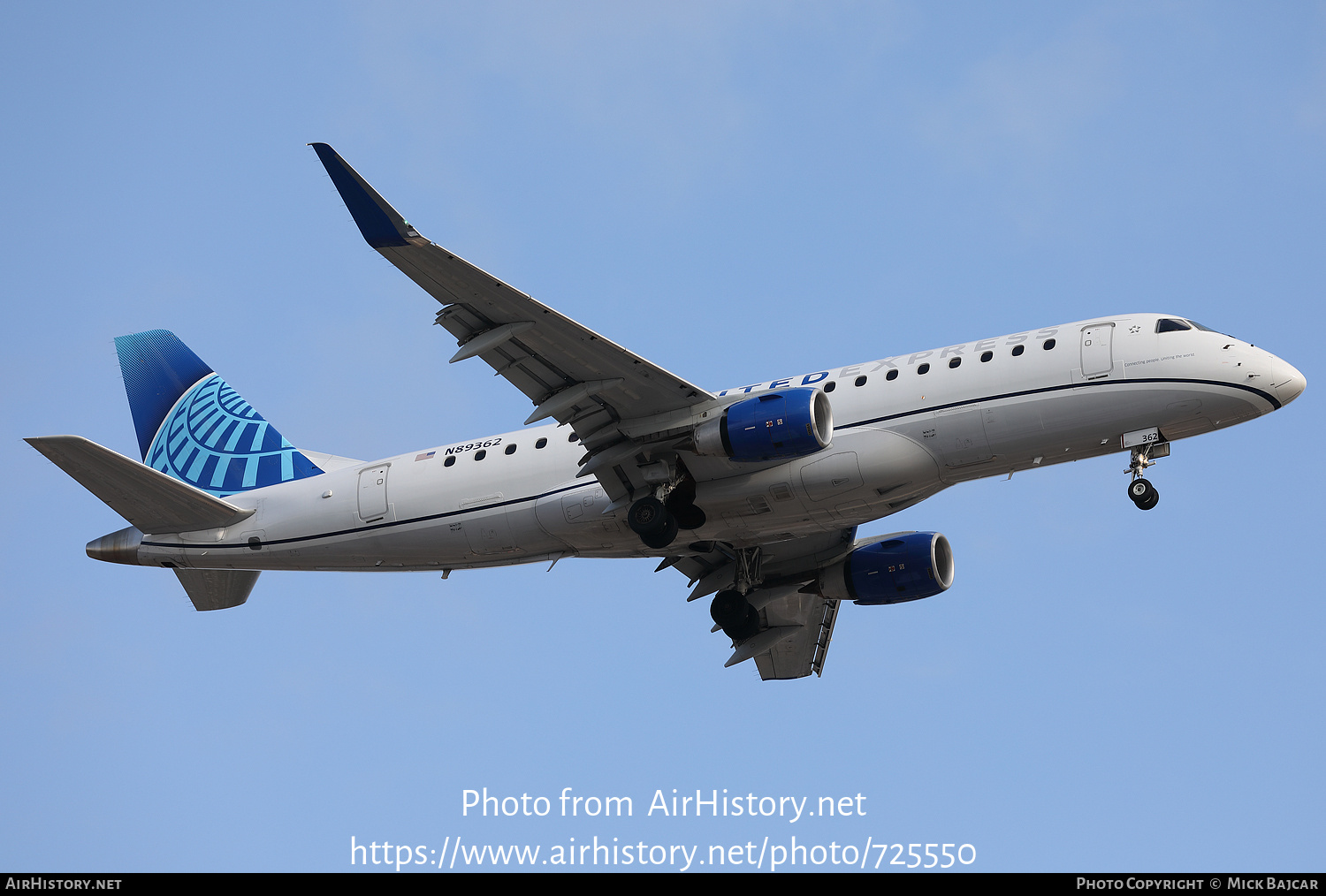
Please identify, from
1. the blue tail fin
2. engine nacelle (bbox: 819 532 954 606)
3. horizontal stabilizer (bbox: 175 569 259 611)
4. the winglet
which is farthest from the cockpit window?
horizontal stabilizer (bbox: 175 569 259 611)

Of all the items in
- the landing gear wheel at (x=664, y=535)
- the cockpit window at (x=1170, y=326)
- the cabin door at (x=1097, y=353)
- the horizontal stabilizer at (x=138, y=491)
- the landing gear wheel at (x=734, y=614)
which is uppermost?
the cockpit window at (x=1170, y=326)

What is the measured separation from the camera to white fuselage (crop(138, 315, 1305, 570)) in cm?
2786

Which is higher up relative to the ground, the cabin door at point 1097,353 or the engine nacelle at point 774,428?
the cabin door at point 1097,353

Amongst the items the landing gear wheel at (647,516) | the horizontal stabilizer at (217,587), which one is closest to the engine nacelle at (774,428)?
the landing gear wheel at (647,516)

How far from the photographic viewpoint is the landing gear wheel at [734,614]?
3416 cm

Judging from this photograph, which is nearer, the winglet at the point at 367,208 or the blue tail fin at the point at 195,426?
the winglet at the point at 367,208

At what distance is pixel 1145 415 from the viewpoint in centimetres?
2778

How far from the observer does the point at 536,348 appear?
27.9 metres

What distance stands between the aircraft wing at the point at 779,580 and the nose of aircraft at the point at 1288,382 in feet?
37.3

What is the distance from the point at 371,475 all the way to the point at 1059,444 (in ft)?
51.2

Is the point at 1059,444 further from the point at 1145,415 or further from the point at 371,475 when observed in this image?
the point at 371,475

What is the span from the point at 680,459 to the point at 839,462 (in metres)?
3.47

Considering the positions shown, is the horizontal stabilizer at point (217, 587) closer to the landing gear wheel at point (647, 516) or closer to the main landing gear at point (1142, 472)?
the landing gear wheel at point (647, 516)

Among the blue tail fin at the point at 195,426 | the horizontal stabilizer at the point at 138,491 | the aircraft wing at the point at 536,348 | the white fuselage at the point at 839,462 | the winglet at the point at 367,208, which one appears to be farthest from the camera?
the blue tail fin at the point at 195,426
